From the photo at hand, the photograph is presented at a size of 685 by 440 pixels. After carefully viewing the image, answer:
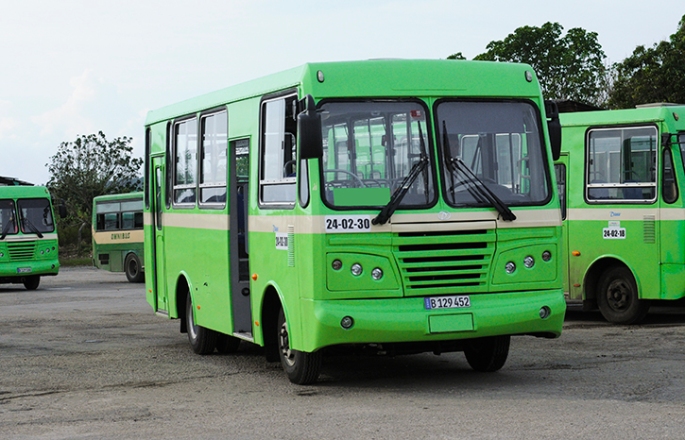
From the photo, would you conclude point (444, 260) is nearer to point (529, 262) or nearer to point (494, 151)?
point (529, 262)

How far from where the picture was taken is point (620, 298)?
1697 cm

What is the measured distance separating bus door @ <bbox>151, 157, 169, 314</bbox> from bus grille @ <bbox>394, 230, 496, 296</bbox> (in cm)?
577

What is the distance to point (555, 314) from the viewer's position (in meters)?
10.7

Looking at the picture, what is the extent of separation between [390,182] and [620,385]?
108 inches

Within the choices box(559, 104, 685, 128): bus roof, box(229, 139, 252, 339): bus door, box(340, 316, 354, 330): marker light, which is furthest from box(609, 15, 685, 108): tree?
box(340, 316, 354, 330): marker light

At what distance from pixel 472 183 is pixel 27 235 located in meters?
23.8

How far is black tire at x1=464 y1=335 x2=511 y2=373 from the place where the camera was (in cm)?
1152

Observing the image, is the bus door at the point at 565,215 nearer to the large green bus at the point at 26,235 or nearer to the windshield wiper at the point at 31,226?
the large green bus at the point at 26,235

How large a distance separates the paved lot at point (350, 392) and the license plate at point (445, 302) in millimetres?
756

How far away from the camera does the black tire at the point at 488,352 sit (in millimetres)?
11523

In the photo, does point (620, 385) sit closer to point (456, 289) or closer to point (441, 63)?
point (456, 289)

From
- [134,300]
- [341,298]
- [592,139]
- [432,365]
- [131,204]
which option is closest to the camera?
[341,298]

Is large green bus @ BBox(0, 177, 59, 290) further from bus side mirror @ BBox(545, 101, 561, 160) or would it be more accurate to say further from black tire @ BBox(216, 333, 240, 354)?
bus side mirror @ BBox(545, 101, 561, 160)

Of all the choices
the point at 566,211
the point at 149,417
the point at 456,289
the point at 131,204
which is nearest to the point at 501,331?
the point at 456,289
